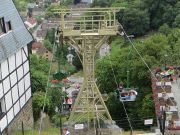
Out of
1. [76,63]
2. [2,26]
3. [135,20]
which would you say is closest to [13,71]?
[2,26]

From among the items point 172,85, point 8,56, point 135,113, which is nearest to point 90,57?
point 8,56

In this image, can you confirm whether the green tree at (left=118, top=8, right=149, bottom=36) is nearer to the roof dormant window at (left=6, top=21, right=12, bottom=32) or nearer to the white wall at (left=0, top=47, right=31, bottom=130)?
the white wall at (left=0, top=47, right=31, bottom=130)

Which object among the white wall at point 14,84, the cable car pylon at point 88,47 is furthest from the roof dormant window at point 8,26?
the cable car pylon at point 88,47

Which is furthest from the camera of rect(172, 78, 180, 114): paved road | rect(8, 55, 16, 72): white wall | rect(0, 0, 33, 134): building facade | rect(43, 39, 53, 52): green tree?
rect(43, 39, 53, 52): green tree

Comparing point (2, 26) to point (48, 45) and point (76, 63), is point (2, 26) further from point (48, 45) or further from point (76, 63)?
point (48, 45)

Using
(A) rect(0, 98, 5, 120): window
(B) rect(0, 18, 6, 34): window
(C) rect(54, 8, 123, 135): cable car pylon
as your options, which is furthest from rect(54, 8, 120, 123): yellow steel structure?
(A) rect(0, 98, 5, 120): window

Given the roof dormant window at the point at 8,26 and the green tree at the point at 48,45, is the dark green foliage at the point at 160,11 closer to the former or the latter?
the green tree at the point at 48,45

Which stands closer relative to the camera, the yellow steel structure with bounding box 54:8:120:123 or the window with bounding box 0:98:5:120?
the window with bounding box 0:98:5:120

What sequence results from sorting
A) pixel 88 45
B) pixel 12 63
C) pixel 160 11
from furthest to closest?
pixel 160 11 < pixel 12 63 < pixel 88 45

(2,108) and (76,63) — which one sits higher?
(2,108)
